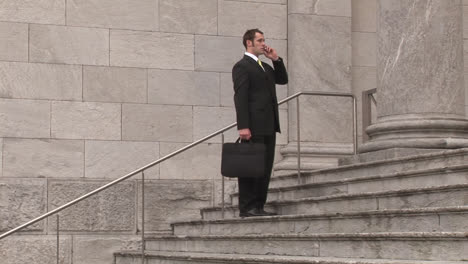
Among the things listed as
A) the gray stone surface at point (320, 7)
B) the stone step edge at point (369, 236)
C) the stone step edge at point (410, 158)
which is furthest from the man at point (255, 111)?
the gray stone surface at point (320, 7)

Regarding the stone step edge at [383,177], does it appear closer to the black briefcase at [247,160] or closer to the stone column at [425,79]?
the stone column at [425,79]

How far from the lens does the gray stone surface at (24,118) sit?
12.9m

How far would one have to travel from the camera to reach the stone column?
1070cm

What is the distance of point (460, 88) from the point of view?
425 inches

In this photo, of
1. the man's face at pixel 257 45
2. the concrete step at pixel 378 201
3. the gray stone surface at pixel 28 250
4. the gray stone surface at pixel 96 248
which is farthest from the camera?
the gray stone surface at pixel 96 248

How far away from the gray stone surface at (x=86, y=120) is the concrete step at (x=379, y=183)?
2591 mm

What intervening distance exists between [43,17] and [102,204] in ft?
8.15

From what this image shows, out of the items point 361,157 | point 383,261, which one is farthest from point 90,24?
point 383,261

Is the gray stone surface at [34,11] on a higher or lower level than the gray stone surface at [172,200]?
higher

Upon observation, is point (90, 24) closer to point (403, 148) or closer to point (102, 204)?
point (102, 204)

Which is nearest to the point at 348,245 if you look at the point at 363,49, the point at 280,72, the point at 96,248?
the point at 280,72

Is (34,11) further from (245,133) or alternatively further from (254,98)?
(245,133)

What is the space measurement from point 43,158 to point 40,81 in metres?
0.97

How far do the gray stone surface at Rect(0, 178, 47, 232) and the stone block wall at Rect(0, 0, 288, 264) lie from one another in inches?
0.5
